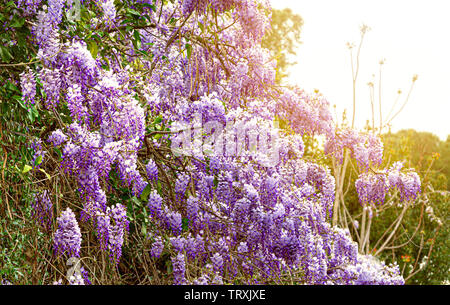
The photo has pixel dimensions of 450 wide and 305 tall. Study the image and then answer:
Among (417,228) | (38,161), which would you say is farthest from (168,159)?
(417,228)

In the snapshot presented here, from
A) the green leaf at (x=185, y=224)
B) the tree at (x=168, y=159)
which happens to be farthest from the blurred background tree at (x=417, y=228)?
the green leaf at (x=185, y=224)

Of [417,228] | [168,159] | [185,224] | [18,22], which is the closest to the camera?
[18,22]

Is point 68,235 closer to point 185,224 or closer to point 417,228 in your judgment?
point 185,224

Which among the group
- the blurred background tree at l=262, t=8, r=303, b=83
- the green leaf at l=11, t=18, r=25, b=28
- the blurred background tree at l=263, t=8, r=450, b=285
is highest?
the blurred background tree at l=262, t=8, r=303, b=83

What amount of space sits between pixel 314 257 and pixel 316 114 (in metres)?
1.19

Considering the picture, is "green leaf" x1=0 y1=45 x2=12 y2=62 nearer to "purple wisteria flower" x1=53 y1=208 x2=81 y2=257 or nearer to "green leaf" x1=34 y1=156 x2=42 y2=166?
"green leaf" x1=34 y1=156 x2=42 y2=166

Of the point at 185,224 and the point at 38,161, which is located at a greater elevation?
the point at 38,161

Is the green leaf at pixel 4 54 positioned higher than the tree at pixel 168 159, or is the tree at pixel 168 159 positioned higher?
the green leaf at pixel 4 54

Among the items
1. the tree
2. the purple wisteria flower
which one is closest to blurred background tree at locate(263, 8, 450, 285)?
the tree

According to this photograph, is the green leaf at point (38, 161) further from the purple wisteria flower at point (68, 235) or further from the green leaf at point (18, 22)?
the green leaf at point (18, 22)

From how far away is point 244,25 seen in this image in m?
3.52
